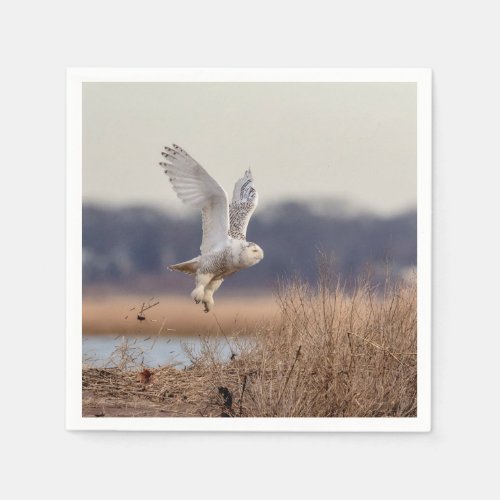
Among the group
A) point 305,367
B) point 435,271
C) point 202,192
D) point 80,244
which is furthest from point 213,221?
point 435,271

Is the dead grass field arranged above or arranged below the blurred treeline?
below

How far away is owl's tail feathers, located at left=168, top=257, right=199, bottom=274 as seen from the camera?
5.27 m

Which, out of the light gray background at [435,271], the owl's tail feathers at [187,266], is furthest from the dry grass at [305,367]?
the owl's tail feathers at [187,266]

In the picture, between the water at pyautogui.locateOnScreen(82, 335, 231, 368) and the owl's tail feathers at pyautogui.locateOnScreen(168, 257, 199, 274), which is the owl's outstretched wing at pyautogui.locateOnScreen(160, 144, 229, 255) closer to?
the owl's tail feathers at pyautogui.locateOnScreen(168, 257, 199, 274)

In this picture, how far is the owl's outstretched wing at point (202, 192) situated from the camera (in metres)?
5.24

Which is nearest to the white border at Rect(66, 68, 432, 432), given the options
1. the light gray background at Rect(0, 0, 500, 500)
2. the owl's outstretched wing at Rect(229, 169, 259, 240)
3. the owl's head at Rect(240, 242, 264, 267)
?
the light gray background at Rect(0, 0, 500, 500)

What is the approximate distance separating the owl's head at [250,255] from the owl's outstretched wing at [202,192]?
12 centimetres

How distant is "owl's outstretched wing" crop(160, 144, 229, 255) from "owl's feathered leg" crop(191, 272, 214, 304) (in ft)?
0.41

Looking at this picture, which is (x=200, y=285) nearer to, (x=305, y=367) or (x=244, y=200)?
(x=244, y=200)
